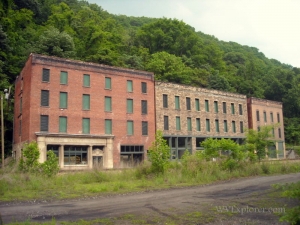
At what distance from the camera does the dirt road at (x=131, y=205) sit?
32.3 feet

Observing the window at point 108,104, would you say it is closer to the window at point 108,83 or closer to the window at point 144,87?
the window at point 108,83

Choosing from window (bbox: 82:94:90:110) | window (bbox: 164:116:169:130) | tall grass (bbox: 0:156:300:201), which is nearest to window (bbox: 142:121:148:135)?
window (bbox: 164:116:169:130)

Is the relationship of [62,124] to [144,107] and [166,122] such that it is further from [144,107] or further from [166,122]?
[166,122]

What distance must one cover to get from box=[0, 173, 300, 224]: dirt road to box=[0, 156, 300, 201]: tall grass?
1759 millimetres

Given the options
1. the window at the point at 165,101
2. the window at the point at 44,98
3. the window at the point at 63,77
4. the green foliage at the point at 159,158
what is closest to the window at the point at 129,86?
the window at the point at 165,101

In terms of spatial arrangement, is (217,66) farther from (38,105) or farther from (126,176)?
(126,176)

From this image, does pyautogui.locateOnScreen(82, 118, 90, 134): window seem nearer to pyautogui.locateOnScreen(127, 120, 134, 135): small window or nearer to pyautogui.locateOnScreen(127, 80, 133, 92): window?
pyautogui.locateOnScreen(127, 120, 134, 135): small window

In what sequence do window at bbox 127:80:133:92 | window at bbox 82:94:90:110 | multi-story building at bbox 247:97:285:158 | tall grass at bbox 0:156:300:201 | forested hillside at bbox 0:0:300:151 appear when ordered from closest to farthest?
1. tall grass at bbox 0:156:300:201
2. window at bbox 82:94:90:110
3. window at bbox 127:80:133:92
4. forested hillside at bbox 0:0:300:151
5. multi-story building at bbox 247:97:285:158

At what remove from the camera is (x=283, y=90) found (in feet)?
246

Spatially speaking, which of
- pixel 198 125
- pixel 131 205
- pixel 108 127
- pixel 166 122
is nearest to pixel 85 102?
pixel 108 127

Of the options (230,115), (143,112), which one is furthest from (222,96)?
(143,112)

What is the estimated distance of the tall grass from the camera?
49.4ft

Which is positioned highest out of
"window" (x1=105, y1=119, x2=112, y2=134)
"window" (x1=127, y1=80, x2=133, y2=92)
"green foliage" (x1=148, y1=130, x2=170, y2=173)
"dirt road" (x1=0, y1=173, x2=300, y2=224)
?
"window" (x1=127, y1=80, x2=133, y2=92)

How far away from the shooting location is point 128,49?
72.3 m
